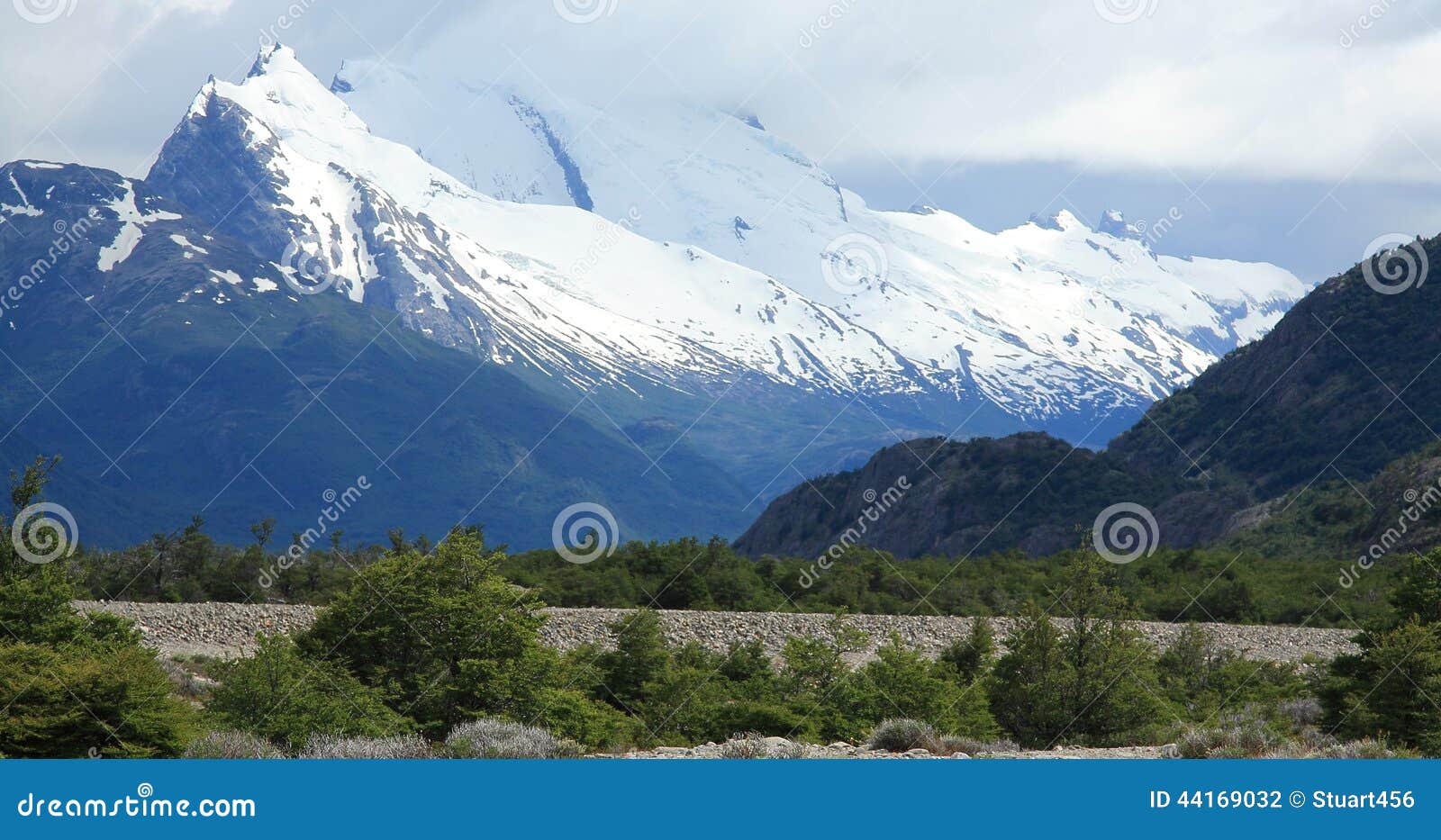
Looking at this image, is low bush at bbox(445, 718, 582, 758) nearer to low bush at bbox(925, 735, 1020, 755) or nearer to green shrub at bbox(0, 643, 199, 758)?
green shrub at bbox(0, 643, 199, 758)

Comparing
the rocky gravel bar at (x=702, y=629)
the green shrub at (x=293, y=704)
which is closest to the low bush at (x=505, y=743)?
the green shrub at (x=293, y=704)

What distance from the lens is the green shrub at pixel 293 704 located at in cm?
1702

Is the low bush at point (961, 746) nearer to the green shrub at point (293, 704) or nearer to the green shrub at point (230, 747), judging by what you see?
the green shrub at point (293, 704)

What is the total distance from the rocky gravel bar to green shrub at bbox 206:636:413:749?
12768 mm

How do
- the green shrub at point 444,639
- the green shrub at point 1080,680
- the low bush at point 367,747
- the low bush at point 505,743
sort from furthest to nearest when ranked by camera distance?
the green shrub at point 1080,680 → the green shrub at point 444,639 → the low bush at point 505,743 → the low bush at point 367,747

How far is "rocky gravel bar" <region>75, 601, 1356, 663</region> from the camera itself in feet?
110

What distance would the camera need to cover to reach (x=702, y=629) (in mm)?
36031

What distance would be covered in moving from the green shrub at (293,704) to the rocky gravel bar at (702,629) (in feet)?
41.9

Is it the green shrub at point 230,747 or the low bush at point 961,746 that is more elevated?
the low bush at point 961,746

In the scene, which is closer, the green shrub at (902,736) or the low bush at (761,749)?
the low bush at (761,749)

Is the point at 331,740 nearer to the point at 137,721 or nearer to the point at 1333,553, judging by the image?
the point at 137,721

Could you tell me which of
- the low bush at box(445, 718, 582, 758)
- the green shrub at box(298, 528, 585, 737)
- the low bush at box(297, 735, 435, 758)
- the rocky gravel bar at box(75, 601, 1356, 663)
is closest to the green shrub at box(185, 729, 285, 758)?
the low bush at box(297, 735, 435, 758)

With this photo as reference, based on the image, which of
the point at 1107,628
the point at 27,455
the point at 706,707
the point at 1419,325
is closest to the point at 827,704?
the point at 706,707

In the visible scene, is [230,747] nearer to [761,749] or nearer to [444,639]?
[444,639]
